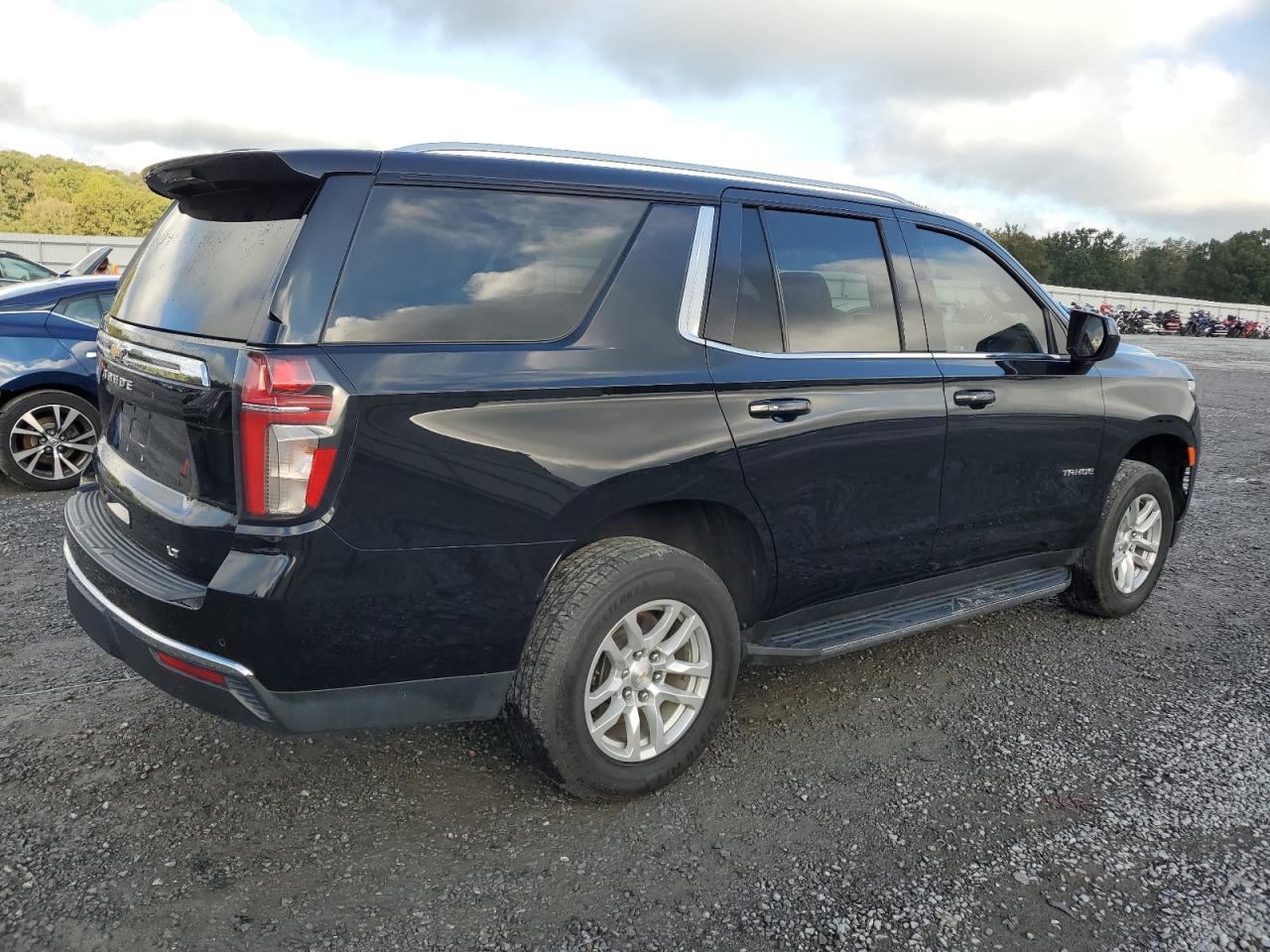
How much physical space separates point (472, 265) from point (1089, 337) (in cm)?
293

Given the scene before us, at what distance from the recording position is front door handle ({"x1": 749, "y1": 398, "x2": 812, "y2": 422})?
2.99m

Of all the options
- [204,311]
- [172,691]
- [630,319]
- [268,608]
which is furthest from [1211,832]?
[204,311]

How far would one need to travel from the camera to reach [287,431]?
228 cm

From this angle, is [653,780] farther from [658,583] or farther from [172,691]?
[172,691]

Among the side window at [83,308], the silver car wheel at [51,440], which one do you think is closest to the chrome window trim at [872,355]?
the silver car wheel at [51,440]

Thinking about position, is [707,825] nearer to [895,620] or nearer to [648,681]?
[648,681]

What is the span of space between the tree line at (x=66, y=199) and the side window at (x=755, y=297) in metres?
59.1

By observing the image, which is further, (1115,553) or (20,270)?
(20,270)

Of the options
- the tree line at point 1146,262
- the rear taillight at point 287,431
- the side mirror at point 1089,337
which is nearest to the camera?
the rear taillight at point 287,431

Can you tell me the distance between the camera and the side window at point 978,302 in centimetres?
376

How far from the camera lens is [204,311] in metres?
2.56

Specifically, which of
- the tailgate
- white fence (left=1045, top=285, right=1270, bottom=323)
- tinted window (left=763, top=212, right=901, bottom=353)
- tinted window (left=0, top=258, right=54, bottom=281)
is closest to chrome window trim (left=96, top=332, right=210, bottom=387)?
the tailgate

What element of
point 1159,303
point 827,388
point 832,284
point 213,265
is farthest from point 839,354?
point 1159,303

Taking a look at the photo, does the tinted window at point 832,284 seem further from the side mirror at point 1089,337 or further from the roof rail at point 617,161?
the side mirror at point 1089,337
